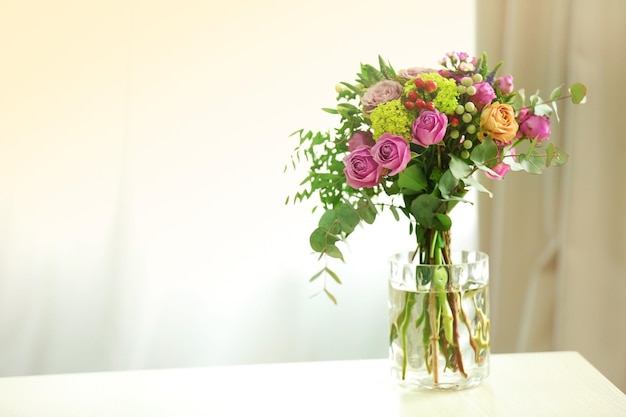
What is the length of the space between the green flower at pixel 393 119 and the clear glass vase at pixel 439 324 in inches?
7.5

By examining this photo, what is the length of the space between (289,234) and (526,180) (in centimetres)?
47

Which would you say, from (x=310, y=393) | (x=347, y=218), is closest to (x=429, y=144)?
(x=347, y=218)

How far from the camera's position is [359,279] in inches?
69.3

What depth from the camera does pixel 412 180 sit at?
1173 mm

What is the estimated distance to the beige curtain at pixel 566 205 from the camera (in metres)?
1.65

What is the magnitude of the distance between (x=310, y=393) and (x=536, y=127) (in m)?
0.48

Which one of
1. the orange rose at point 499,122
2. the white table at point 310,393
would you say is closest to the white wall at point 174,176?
the white table at point 310,393

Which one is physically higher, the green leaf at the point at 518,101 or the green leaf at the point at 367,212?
the green leaf at the point at 518,101

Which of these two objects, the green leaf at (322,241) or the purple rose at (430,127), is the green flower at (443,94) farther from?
the green leaf at (322,241)

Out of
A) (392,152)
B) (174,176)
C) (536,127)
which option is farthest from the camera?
(174,176)

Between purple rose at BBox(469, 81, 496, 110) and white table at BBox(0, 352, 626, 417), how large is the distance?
0.39 meters

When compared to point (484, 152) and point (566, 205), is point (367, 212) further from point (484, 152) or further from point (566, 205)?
point (566, 205)

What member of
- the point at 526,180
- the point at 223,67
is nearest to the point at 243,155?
the point at 223,67

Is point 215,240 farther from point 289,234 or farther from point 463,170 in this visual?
point 463,170
